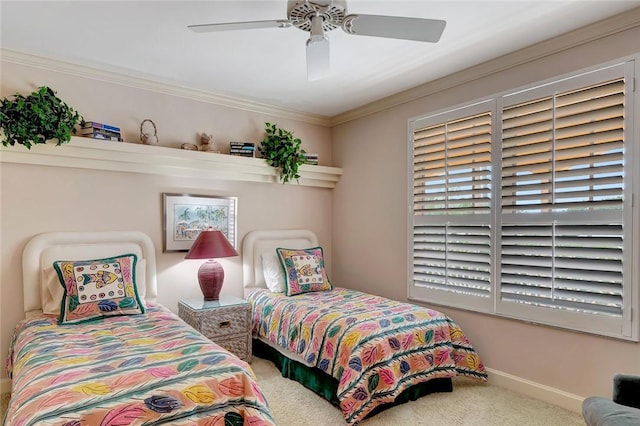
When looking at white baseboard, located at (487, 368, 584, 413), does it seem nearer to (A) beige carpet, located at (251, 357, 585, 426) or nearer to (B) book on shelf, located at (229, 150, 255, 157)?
(A) beige carpet, located at (251, 357, 585, 426)

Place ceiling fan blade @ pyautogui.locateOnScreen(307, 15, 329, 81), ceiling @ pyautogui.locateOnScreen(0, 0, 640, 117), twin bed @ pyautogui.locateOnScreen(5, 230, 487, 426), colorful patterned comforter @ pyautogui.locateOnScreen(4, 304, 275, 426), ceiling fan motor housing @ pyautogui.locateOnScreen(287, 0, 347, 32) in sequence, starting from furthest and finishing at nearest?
ceiling @ pyautogui.locateOnScreen(0, 0, 640, 117) → ceiling fan blade @ pyautogui.locateOnScreen(307, 15, 329, 81) → ceiling fan motor housing @ pyautogui.locateOnScreen(287, 0, 347, 32) → twin bed @ pyautogui.locateOnScreen(5, 230, 487, 426) → colorful patterned comforter @ pyautogui.locateOnScreen(4, 304, 275, 426)

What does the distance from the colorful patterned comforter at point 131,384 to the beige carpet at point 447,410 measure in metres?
0.92

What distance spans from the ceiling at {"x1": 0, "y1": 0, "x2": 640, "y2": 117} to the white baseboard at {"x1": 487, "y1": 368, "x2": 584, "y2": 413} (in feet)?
8.43

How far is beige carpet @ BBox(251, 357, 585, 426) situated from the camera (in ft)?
7.84

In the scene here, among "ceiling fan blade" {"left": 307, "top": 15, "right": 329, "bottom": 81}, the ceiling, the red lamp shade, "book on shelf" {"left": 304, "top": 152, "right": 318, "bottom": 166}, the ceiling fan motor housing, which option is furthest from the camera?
"book on shelf" {"left": 304, "top": 152, "right": 318, "bottom": 166}

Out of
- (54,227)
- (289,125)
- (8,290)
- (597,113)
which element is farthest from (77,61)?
(597,113)

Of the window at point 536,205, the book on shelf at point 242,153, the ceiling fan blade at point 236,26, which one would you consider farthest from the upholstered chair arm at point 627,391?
the book on shelf at point 242,153

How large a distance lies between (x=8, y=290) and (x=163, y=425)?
86.0 inches

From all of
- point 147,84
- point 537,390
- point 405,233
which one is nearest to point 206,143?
point 147,84

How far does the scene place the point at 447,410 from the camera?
99.7 inches

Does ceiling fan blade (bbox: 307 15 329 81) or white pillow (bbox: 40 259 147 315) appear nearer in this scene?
ceiling fan blade (bbox: 307 15 329 81)

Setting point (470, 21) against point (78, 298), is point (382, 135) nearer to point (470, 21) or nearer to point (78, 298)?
point (470, 21)

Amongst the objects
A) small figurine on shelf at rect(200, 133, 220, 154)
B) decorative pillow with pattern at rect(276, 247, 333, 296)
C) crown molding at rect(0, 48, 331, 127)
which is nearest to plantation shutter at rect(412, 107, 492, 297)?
decorative pillow with pattern at rect(276, 247, 333, 296)

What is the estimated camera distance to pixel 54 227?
2900 mm
